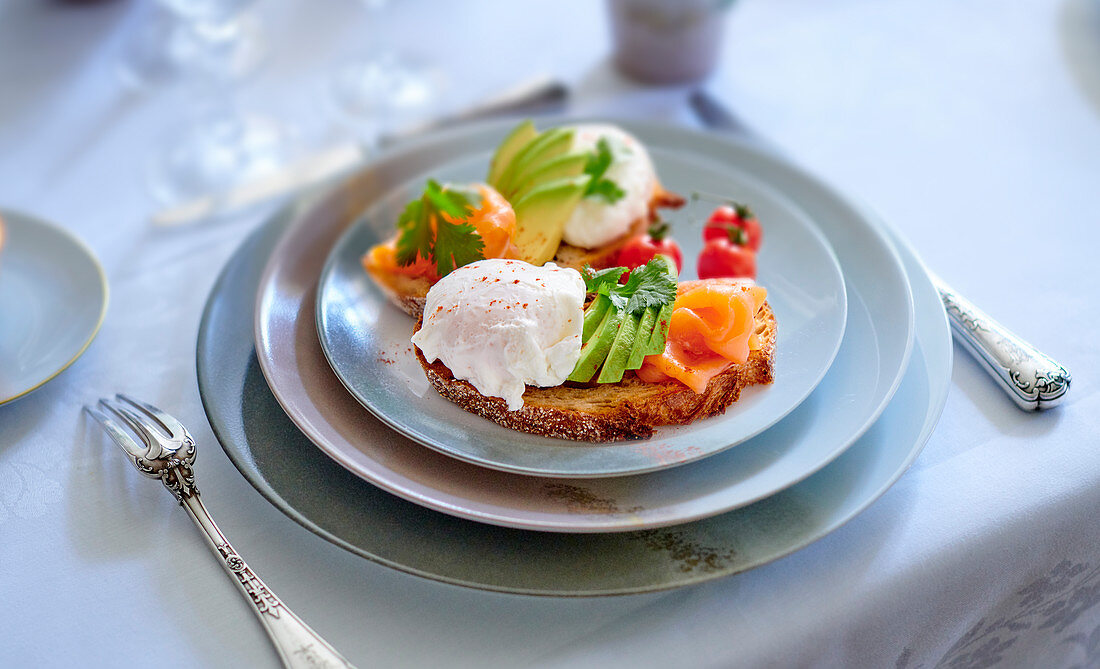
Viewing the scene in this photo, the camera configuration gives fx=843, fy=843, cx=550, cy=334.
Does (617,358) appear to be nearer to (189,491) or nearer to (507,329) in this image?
(507,329)

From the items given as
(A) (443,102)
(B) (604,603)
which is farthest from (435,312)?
(A) (443,102)

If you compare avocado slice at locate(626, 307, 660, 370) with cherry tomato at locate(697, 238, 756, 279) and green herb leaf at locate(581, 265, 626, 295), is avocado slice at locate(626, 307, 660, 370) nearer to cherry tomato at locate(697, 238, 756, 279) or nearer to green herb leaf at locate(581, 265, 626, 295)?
green herb leaf at locate(581, 265, 626, 295)

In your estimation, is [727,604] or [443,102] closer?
[727,604]

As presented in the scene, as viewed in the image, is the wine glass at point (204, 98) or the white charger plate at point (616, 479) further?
the wine glass at point (204, 98)

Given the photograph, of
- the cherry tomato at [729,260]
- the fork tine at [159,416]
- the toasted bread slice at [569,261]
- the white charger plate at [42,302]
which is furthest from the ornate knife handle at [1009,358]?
the white charger plate at [42,302]

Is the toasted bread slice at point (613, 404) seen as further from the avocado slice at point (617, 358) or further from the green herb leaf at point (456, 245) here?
the green herb leaf at point (456, 245)

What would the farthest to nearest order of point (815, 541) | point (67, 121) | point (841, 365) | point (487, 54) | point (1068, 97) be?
point (487, 54), point (67, 121), point (1068, 97), point (841, 365), point (815, 541)

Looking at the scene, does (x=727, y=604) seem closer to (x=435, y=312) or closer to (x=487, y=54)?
(x=435, y=312)
